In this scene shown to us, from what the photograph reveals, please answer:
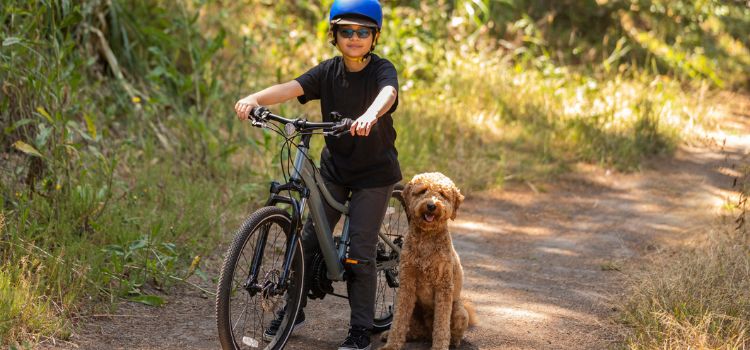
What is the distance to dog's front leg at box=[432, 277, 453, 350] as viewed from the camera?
4523 millimetres

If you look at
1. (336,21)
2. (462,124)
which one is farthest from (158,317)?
(462,124)

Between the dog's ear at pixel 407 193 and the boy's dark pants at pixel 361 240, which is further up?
the dog's ear at pixel 407 193

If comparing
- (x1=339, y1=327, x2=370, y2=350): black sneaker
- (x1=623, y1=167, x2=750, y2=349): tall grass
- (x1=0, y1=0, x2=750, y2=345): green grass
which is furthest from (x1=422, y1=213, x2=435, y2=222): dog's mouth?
(x1=0, y1=0, x2=750, y2=345): green grass

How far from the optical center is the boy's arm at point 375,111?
155 inches

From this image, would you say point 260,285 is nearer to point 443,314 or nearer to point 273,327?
point 273,327

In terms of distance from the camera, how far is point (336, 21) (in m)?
4.40

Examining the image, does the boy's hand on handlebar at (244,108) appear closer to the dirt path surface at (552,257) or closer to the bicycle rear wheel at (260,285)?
the bicycle rear wheel at (260,285)

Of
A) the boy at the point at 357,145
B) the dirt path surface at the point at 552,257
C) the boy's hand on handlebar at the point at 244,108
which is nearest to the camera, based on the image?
the boy's hand on handlebar at the point at 244,108

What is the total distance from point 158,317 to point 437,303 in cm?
165

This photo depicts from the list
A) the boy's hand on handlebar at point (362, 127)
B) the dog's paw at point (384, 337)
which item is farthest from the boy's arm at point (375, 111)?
→ the dog's paw at point (384, 337)

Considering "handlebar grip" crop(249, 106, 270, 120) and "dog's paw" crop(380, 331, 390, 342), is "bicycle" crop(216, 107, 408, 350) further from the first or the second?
"dog's paw" crop(380, 331, 390, 342)

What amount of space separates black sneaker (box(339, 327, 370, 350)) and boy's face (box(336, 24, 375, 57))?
139 cm

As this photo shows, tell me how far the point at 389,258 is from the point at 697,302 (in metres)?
1.67

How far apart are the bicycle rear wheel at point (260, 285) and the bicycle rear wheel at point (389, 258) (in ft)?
1.97
